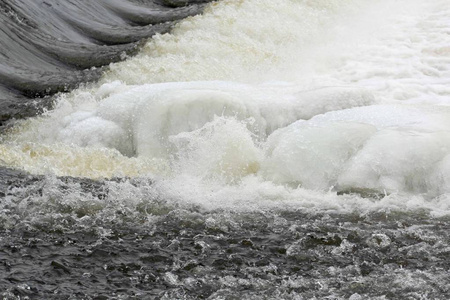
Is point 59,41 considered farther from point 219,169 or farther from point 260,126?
point 219,169

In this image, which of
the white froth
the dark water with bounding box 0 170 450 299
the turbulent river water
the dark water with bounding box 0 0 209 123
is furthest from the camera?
the dark water with bounding box 0 0 209 123

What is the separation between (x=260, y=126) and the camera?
7.07 meters

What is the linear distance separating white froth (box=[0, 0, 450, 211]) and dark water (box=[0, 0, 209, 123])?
Result: 514 millimetres

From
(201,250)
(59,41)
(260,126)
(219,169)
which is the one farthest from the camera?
(59,41)

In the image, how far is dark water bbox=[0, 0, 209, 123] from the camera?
352 inches

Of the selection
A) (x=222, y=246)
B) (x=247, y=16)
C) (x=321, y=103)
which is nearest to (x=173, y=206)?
(x=222, y=246)

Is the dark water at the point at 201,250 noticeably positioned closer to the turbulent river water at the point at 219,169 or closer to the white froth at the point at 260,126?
the turbulent river water at the point at 219,169

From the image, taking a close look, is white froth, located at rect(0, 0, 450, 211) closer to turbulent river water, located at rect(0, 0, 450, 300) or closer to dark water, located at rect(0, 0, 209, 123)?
turbulent river water, located at rect(0, 0, 450, 300)

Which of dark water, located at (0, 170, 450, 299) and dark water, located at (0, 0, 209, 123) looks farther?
dark water, located at (0, 0, 209, 123)

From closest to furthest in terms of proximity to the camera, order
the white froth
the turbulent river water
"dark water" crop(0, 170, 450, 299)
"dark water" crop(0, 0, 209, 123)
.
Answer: "dark water" crop(0, 170, 450, 299), the turbulent river water, the white froth, "dark water" crop(0, 0, 209, 123)

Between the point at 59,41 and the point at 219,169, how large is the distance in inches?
188

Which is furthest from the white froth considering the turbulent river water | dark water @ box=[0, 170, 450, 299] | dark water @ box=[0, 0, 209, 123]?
dark water @ box=[0, 0, 209, 123]

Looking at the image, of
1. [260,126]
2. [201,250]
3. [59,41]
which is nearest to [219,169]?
[260,126]

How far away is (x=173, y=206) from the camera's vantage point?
5633 mm
